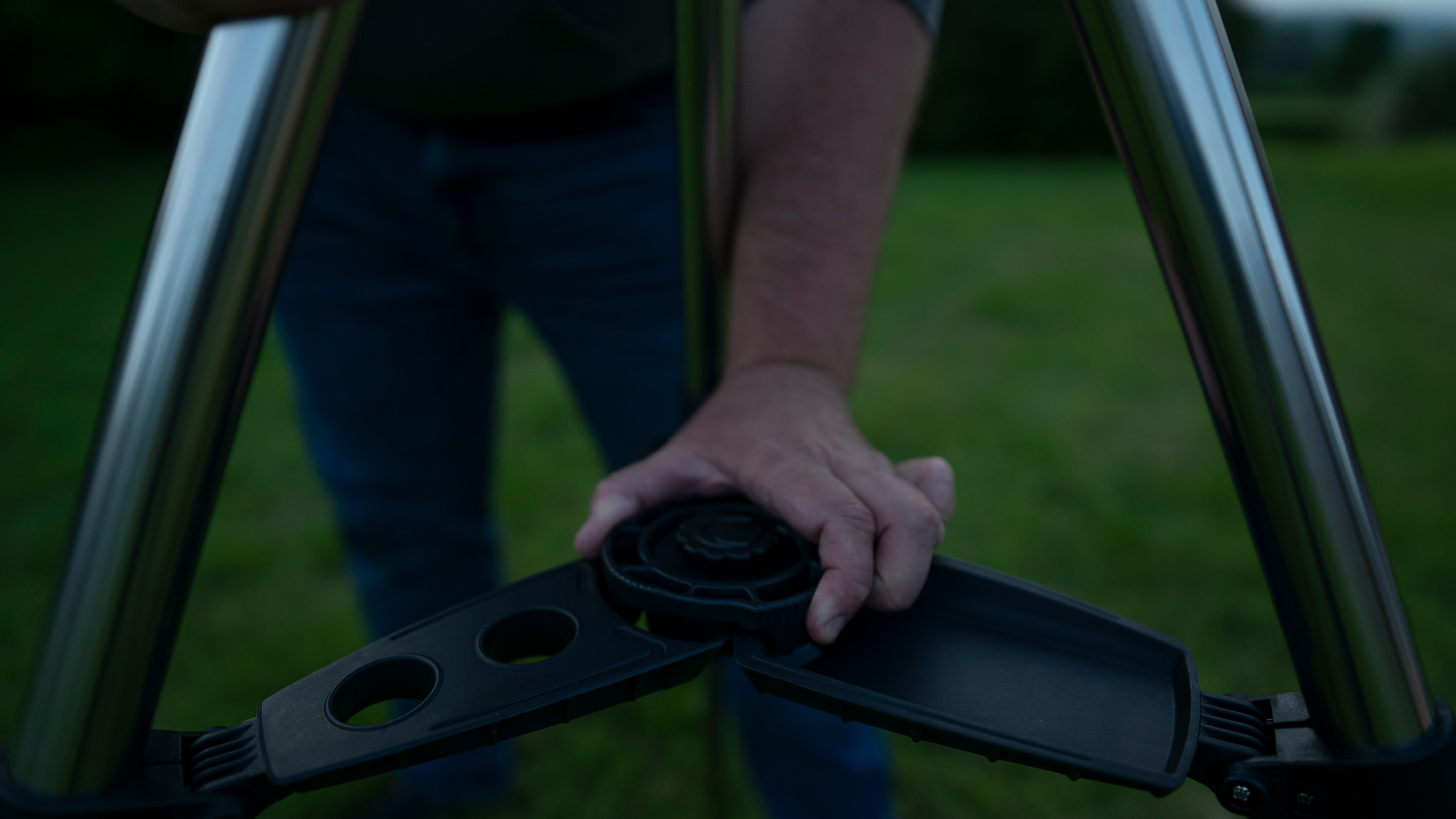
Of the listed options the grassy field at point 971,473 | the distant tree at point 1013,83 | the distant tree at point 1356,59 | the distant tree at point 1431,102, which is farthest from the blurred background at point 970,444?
the distant tree at point 1356,59

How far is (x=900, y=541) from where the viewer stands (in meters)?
0.46

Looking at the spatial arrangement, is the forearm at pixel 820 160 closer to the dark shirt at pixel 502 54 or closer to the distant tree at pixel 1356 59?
the dark shirt at pixel 502 54

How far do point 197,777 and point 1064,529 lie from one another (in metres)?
1.93

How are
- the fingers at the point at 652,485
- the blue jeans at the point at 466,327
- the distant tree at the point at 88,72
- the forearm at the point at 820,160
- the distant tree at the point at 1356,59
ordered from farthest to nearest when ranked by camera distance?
1. the distant tree at the point at 1356,59
2. the distant tree at the point at 88,72
3. the blue jeans at the point at 466,327
4. the forearm at the point at 820,160
5. the fingers at the point at 652,485

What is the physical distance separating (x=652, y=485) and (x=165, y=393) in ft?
0.91

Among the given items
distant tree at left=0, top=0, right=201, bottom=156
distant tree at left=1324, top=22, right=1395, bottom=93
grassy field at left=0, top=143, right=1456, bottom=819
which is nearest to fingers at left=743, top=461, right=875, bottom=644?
grassy field at left=0, top=143, right=1456, bottom=819

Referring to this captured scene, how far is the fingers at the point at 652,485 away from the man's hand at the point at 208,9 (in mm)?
299

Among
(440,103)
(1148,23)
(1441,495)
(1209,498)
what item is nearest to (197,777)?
(1148,23)

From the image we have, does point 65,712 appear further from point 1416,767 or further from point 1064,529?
point 1064,529

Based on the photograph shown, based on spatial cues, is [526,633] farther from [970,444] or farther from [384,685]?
[970,444]

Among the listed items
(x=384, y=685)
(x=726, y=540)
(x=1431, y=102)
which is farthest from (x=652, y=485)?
(x=1431, y=102)

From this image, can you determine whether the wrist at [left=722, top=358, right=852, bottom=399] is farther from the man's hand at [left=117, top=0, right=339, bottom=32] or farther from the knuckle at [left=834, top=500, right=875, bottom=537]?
the man's hand at [left=117, top=0, right=339, bottom=32]

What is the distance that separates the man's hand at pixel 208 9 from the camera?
314 millimetres

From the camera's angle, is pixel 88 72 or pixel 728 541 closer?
pixel 728 541
